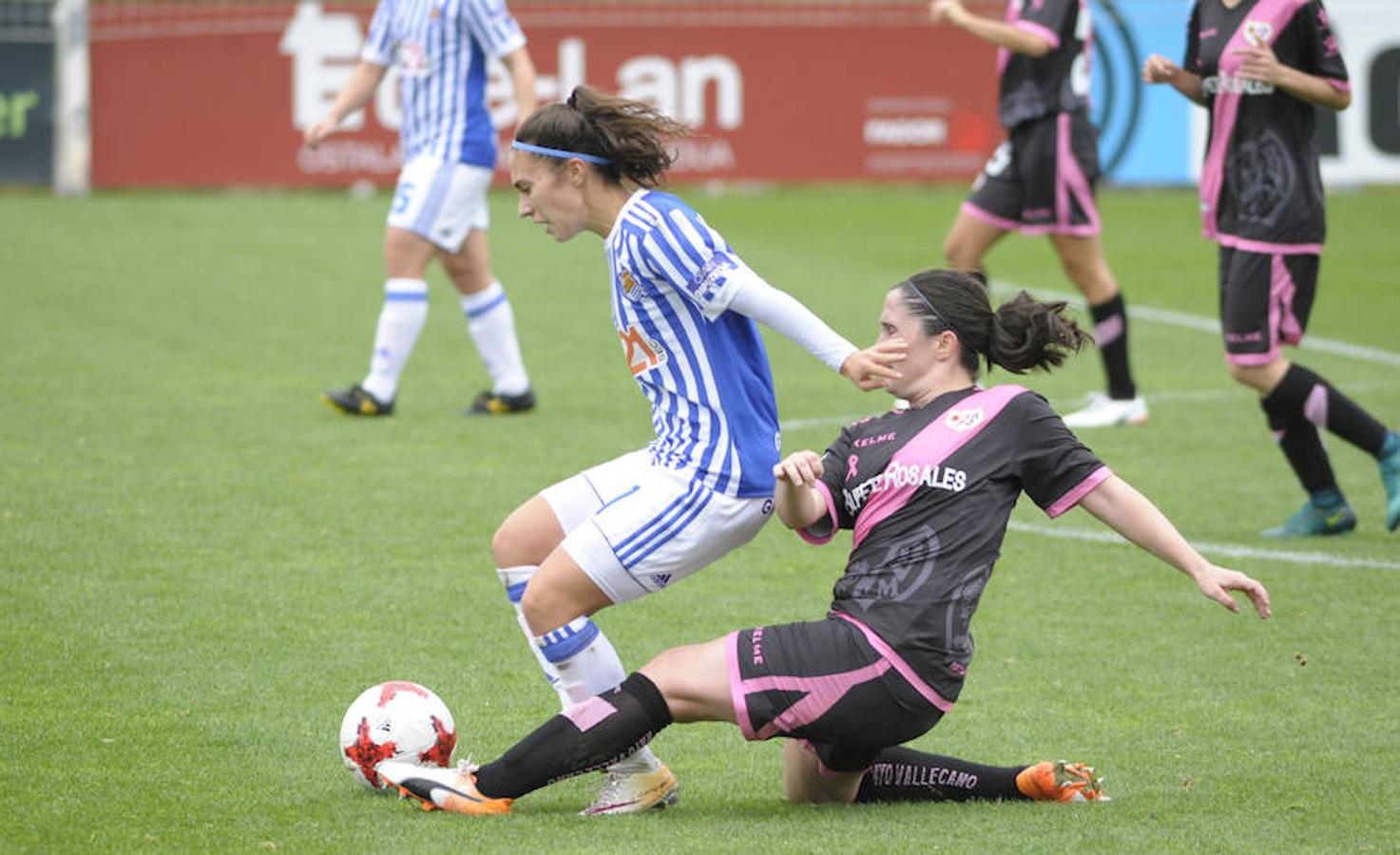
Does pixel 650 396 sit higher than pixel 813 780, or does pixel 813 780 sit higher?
pixel 650 396

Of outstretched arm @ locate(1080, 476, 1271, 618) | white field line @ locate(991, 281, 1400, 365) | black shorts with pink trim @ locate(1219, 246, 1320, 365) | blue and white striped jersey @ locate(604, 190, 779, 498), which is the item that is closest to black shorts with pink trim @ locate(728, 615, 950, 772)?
blue and white striped jersey @ locate(604, 190, 779, 498)

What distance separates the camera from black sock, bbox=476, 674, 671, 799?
15.3 feet

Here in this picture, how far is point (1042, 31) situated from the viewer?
10.4m

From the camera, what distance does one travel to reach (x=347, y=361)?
12094mm

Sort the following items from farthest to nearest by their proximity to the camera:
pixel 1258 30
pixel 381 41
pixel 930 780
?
pixel 381 41 → pixel 1258 30 → pixel 930 780

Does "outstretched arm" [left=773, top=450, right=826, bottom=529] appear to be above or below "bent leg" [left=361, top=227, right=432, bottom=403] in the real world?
above

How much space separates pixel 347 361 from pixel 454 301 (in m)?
2.84

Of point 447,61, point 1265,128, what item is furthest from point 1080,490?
point 447,61

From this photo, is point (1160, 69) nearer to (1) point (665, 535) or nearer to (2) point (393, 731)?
(1) point (665, 535)

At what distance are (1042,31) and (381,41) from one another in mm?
3334

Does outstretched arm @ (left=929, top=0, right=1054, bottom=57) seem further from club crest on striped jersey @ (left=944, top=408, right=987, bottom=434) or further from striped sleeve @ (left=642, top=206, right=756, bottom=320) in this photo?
club crest on striped jersey @ (left=944, top=408, right=987, bottom=434)

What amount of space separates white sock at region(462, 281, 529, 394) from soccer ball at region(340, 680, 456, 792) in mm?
5391

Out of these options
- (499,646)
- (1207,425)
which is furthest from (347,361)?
(499,646)

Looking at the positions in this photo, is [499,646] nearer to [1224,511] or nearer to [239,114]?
[1224,511]
